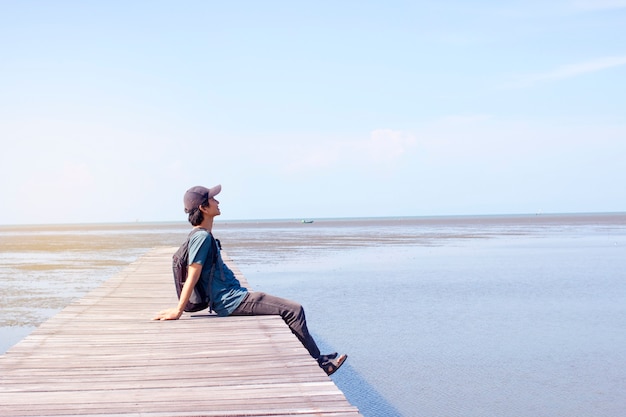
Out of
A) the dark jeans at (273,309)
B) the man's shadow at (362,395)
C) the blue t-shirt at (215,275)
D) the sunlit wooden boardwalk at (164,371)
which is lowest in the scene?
the man's shadow at (362,395)

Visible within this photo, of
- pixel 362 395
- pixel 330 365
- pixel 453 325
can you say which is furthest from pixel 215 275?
pixel 453 325

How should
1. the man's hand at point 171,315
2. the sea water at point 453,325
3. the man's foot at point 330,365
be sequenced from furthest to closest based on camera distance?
the sea water at point 453,325
the man's hand at point 171,315
the man's foot at point 330,365

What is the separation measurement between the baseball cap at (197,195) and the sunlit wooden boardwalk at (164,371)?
124cm

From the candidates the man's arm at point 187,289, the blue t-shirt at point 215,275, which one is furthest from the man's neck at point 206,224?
the man's arm at point 187,289

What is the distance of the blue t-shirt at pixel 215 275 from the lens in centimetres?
648

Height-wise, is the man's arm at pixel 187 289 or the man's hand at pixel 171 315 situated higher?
the man's arm at pixel 187 289

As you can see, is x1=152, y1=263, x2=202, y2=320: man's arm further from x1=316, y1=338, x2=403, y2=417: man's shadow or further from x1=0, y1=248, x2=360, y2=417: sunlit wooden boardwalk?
x1=316, y1=338, x2=403, y2=417: man's shadow

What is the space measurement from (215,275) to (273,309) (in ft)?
2.37

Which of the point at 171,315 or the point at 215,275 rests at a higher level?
the point at 215,275

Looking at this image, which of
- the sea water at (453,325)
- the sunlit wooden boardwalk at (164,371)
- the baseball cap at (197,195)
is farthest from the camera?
the sea water at (453,325)

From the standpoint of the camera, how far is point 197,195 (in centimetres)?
670

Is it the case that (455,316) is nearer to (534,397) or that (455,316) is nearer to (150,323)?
(534,397)

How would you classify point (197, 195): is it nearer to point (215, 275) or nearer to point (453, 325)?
point (215, 275)

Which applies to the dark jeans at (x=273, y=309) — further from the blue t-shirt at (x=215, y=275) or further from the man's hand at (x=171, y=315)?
the man's hand at (x=171, y=315)
